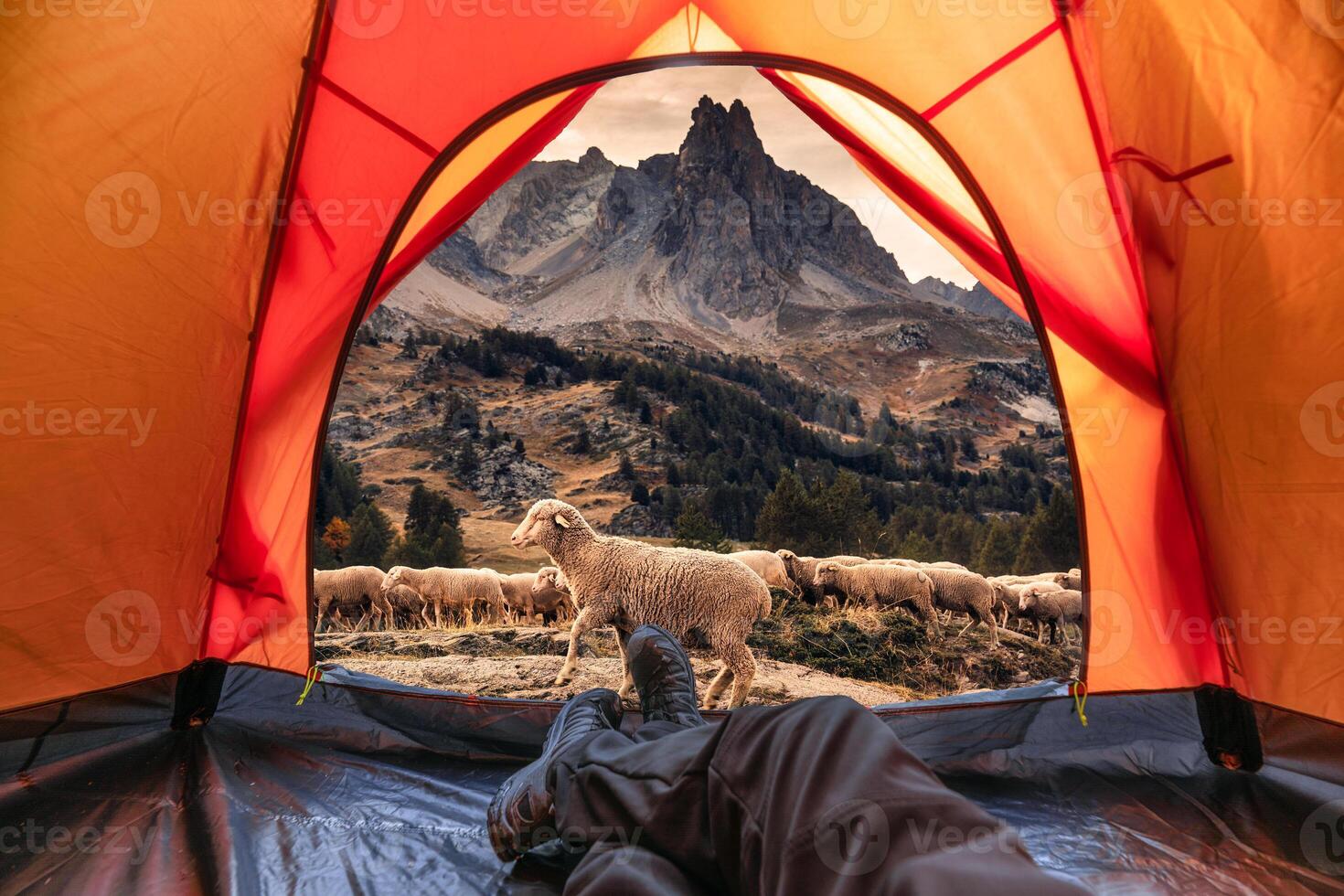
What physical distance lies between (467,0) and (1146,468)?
103 inches

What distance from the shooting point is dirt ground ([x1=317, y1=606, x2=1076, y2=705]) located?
13.5 ft

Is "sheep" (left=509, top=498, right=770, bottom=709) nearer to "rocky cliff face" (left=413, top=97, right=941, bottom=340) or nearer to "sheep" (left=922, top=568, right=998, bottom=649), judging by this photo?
"sheep" (left=922, top=568, right=998, bottom=649)

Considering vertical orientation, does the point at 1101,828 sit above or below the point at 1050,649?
above

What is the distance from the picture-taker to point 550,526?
335cm

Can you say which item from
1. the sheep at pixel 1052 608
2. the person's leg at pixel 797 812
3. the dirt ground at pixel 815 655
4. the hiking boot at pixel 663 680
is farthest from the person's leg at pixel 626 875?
the sheep at pixel 1052 608

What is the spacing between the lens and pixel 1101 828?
73.8 inches

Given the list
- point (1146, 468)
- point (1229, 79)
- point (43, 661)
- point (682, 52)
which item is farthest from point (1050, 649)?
point (43, 661)

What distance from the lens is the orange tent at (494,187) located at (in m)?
1.73

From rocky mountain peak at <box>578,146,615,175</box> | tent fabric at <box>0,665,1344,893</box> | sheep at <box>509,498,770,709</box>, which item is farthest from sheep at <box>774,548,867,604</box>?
rocky mountain peak at <box>578,146,615,175</box>

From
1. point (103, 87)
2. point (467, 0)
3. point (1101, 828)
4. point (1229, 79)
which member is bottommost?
point (1101, 828)

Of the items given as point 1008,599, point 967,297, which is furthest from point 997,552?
point 967,297

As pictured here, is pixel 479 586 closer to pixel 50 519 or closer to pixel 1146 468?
pixel 50 519

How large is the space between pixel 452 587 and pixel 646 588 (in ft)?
8.64

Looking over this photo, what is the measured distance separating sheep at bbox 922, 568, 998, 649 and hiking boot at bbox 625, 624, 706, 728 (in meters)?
3.41
